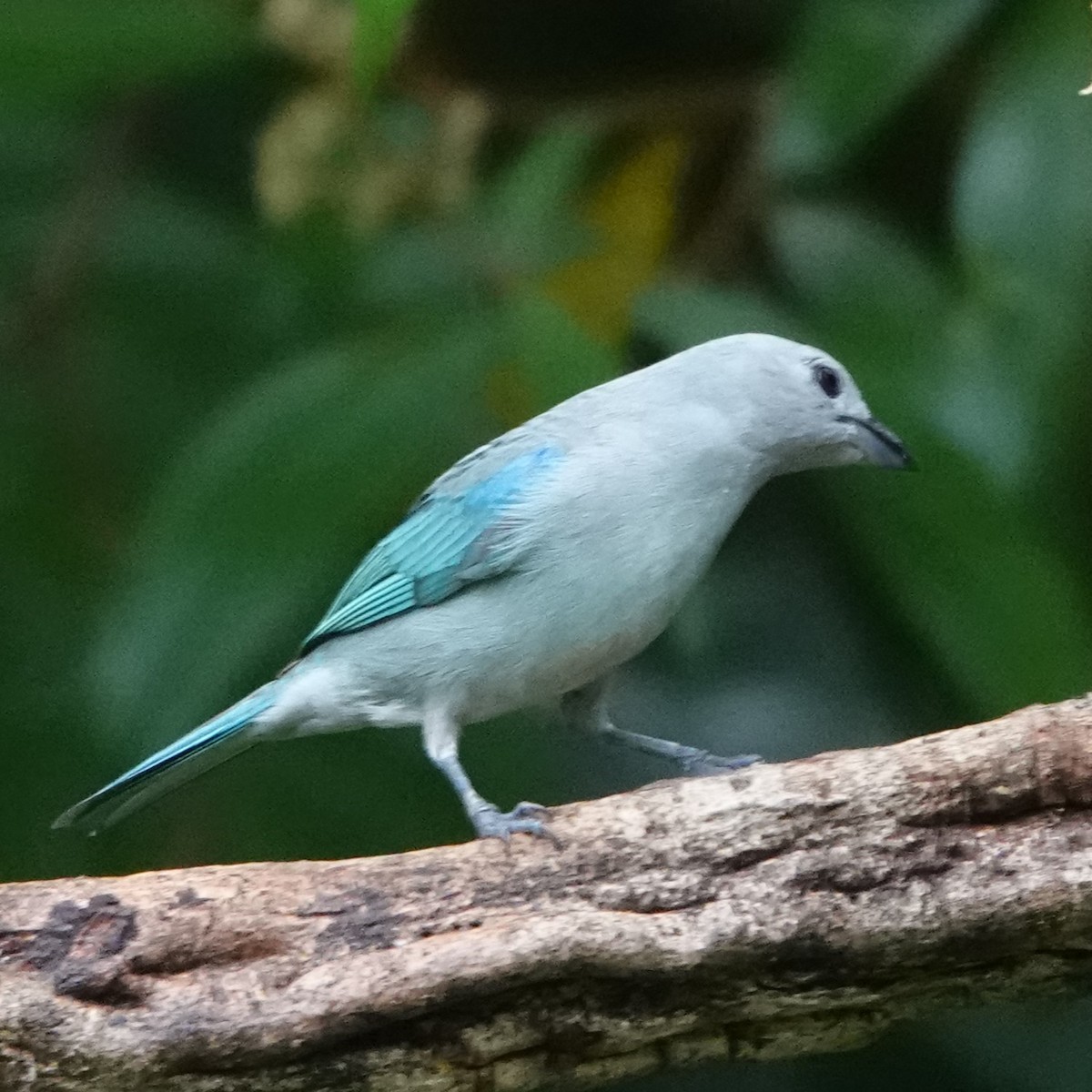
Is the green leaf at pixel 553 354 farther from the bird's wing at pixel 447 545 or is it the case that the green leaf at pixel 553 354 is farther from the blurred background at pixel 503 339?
the bird's wing at pixel 447 545

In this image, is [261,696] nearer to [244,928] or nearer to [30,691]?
[244,928]

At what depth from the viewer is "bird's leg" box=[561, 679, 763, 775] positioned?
1.59m

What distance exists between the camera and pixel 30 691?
2.05 metres

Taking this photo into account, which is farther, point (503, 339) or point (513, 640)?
point (503, 339)

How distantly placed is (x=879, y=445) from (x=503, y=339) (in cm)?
48

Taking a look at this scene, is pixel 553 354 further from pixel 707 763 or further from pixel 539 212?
pixel 707 763

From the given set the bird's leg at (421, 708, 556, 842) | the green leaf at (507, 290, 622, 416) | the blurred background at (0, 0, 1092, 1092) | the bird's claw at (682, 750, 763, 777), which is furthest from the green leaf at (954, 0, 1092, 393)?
the bird's leg at (421, 708, 556, 842)

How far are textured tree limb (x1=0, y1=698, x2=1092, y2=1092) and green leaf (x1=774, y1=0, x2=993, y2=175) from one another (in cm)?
82

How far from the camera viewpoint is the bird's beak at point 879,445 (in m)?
1.50

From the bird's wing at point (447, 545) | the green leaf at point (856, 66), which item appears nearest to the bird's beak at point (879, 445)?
the bird's wing at point (447, 545)

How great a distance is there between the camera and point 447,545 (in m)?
1.51

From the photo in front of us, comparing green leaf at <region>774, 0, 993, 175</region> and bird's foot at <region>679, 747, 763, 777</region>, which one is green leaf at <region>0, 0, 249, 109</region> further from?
bird's foot at <region>679, 747, 763, 777</region>

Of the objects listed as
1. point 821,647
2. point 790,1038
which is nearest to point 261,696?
point 790,1038

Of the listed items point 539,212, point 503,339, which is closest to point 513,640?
point 503,339
